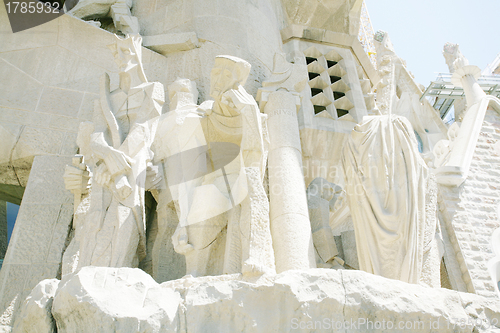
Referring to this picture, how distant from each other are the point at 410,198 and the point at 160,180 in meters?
2.27

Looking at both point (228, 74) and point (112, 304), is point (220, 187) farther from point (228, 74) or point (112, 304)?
point (112, 304)

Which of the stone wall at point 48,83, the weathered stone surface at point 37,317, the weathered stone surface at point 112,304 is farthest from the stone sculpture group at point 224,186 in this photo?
the weathered stone surface at point 37,317

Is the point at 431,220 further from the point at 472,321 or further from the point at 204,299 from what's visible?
the point at 204,299

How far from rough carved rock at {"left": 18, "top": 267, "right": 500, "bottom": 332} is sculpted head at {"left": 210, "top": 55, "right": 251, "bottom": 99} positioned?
211 cm

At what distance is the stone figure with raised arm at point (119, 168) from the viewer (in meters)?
4.03

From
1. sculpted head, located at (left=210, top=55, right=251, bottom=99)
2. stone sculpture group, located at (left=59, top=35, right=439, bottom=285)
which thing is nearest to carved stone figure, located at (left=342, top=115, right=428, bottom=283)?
stone sculpture group, located at (left=59, top=35, right=439, bottom=285)

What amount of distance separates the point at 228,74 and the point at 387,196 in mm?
1866

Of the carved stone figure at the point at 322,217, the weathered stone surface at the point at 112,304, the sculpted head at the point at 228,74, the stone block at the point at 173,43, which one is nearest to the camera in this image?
the weathered stone surface at the point at 112,304

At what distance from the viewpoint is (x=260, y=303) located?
299cm

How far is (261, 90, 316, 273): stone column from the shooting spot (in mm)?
4453

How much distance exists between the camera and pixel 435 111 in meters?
21.3

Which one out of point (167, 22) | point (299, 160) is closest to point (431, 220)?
point (299, 160)

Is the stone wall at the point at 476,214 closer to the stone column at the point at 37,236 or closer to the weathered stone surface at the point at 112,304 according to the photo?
the weathered stone surface at the point at 112,304

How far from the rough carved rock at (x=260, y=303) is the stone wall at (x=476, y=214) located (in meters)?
2.68
